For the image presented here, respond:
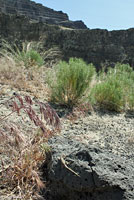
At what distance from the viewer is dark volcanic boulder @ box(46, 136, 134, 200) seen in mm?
1502

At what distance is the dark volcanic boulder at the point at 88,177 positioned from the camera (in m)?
1.50

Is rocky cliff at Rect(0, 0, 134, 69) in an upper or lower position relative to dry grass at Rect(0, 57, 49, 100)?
upper

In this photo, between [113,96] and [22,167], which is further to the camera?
[113,96]

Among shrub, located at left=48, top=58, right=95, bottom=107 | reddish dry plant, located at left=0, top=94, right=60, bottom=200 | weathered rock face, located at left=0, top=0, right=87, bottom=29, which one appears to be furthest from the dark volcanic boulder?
weathered rock face, located at left=0, top=0, right=87, bottom=29

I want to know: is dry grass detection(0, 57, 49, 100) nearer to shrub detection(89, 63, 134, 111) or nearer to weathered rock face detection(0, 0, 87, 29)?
shrub detection(89, 63, 134, 111)

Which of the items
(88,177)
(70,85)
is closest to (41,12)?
(70,85)

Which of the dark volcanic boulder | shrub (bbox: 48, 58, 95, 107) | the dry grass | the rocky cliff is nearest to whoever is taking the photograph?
the dark volcanic boulder

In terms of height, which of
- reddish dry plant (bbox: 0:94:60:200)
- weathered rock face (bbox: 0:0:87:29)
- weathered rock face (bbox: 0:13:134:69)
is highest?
weathered rock face (bbox: 0:0:87:29)

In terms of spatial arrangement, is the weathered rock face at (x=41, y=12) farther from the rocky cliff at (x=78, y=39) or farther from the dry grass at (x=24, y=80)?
the dry grass at (x=24, y=80)

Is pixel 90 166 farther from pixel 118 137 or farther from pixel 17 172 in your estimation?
pixel 118 137

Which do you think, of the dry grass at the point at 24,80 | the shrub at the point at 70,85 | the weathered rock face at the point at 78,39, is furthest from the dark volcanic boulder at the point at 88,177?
the weathered rock face at the point at 78,39

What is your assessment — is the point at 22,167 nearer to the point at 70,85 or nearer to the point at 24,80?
the point at 70,85

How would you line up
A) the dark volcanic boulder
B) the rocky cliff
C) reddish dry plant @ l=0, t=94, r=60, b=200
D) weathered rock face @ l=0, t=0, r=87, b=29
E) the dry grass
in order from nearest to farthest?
the dark volcanic boulder → reddish dry plant @ l=0, t=94, r=60, b=200 → the dry grass → the rocky cliff → weathered rock face @ l=0, t=0, r=87, b=29

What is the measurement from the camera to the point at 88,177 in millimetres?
1546
